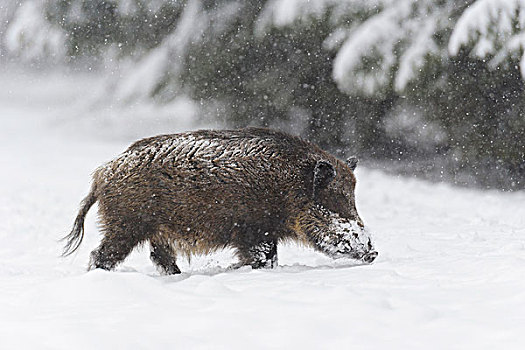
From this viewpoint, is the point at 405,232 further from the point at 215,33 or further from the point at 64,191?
the point at 64,191

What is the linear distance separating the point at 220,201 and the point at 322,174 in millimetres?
773

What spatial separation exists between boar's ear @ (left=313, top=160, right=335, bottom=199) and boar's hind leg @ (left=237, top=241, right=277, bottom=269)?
51 centimetres

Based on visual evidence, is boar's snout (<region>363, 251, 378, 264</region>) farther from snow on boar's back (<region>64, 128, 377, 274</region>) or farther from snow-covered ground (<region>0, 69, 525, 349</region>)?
snow-covered ground (<region>0, 69, 525, 349</region>)

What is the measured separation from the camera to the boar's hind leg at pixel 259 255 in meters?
4.57

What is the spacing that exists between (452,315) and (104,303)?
5.36ft

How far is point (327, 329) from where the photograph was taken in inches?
104

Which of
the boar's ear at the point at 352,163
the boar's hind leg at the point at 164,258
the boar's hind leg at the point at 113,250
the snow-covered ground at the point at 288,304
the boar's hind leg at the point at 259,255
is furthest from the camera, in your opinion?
the boar's ear at the point at 352,163

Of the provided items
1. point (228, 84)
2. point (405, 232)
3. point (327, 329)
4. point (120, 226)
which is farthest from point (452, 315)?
point (228, 84)

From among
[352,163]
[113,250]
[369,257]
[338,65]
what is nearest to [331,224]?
[369,257]

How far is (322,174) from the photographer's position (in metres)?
4.64

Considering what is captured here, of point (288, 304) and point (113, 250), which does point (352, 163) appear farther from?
point (288, 304)

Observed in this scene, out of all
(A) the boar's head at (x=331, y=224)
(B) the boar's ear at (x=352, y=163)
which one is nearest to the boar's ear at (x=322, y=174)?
(A) the boar's head at (x=331, y=224)

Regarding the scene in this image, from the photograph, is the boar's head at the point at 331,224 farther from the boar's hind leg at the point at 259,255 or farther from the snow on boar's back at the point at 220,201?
the boar's hind leg at the point at 259,255

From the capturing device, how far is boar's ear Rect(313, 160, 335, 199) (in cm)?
461
